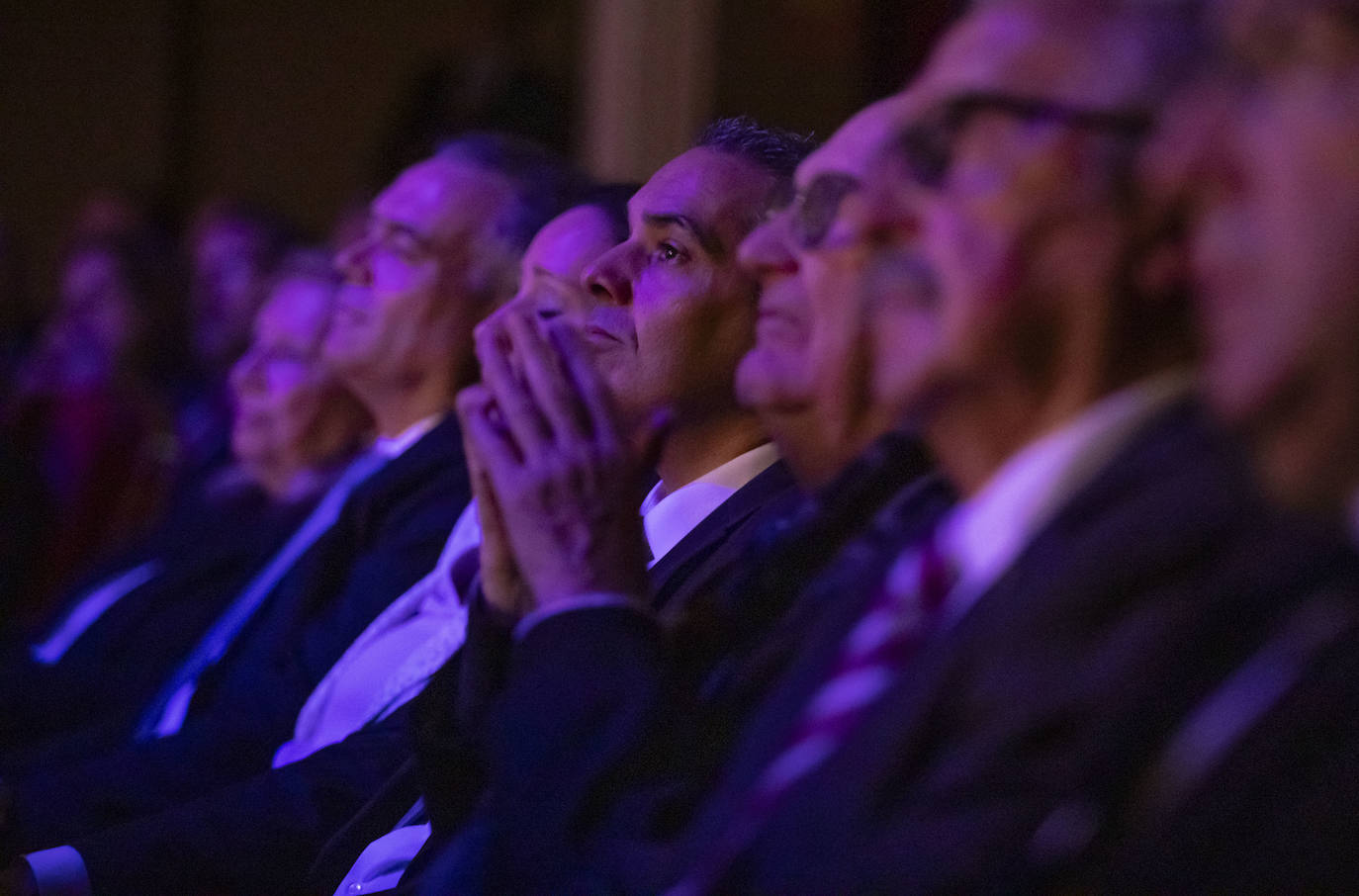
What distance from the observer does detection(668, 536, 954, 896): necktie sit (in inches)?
34.5

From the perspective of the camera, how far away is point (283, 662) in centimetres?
217

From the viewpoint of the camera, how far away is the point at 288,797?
176 centimetres

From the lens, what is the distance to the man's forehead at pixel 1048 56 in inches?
33.1

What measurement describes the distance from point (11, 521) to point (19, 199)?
3.75m

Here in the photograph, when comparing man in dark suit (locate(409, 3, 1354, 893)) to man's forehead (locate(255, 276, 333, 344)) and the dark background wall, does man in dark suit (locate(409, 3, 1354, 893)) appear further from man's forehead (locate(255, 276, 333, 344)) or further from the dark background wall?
the dark background wall

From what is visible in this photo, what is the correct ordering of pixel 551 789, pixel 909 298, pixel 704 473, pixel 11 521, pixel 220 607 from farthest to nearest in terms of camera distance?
pixel 11 521 < pixel 220 607 < pixel 704 473 < pixel 551 789 < pixel 909 298

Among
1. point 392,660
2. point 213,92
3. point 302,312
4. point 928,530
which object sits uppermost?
point 928,530

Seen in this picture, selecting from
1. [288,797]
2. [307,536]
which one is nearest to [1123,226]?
[288,797]

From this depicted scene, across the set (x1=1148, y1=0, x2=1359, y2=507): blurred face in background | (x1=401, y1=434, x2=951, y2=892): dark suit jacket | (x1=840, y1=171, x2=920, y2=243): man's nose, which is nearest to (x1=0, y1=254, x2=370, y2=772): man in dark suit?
(x1=401, y1=434, x2=951, y2=892): dark suit jacket

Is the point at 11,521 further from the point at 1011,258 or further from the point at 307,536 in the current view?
the point at 1011,258

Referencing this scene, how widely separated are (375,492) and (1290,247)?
1.67 metres

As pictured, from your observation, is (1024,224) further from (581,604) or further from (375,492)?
(375,492)

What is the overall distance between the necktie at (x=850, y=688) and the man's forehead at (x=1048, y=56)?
28cm

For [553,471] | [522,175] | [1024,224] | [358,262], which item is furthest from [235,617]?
[1024,224]
